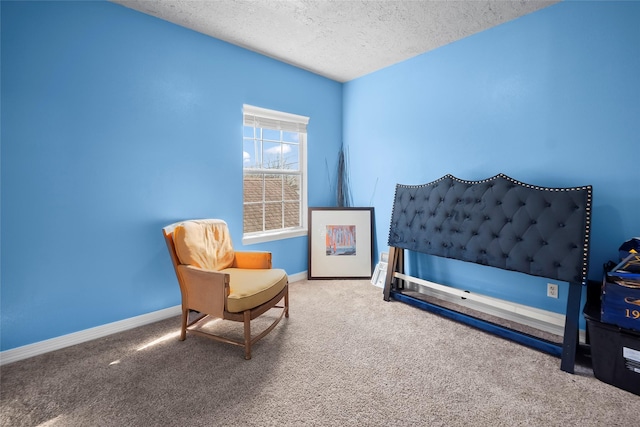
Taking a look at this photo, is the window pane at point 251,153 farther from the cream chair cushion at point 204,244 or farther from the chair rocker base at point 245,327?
the chair rocker base at point 245,327

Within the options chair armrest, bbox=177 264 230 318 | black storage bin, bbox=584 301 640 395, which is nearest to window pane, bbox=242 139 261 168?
chair armrest, bbox=177 264 230 318

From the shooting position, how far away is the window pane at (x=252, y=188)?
330 cm

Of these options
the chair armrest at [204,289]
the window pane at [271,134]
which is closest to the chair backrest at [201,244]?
the chair armrest at [204,289]

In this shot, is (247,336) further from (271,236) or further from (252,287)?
(271,236)

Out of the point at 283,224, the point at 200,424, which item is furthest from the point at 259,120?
the point at 200,424

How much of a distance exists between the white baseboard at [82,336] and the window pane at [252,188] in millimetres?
1302

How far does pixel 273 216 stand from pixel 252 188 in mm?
445

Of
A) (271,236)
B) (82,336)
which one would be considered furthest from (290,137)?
(82,336)

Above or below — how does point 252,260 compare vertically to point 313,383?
above

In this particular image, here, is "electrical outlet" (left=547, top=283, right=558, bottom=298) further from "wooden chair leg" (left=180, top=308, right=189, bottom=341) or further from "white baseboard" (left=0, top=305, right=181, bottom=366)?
"white baseboard" (left=0, top=305, right=181, bottom=366)

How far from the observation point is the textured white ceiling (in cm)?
235

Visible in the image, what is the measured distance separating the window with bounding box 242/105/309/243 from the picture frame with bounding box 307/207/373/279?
0.22 m

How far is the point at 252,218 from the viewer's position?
3383mm

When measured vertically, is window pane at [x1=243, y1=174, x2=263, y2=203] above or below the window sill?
above
